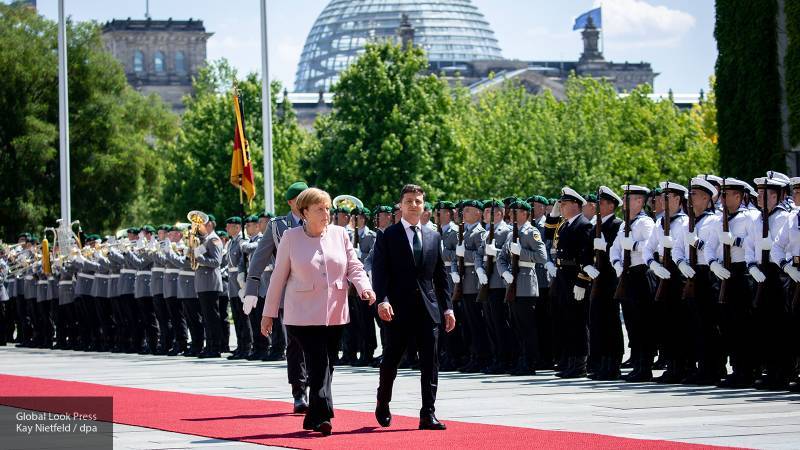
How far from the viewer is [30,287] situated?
3256cm

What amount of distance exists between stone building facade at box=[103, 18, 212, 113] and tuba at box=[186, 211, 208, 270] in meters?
125

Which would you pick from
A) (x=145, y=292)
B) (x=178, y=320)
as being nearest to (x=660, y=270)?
(x=178, y=320)

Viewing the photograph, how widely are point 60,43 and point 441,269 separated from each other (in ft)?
86.2

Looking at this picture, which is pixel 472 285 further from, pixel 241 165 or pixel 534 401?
pixel 241 165

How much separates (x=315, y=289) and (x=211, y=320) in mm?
12835

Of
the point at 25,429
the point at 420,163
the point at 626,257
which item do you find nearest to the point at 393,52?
the point at 420,163

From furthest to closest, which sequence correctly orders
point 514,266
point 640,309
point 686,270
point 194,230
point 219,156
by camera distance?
point 219,156
point 194,230
point 514,266
point 640,309
point 686,270

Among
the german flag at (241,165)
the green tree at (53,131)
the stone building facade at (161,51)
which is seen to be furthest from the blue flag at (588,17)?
the german flag at (241,165)

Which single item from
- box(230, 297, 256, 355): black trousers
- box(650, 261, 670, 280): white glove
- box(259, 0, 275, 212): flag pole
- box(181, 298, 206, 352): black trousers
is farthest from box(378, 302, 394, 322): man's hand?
box(259, 0, 275, 212): flag pole

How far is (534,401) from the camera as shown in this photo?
15.1 meters

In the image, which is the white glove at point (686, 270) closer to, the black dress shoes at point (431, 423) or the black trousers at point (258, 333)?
the black dress shoes at point (431, 423)

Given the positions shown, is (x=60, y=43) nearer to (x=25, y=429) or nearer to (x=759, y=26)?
(x=759, y=26)

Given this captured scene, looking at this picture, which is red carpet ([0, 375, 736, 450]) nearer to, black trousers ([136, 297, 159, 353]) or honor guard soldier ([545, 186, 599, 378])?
honor guard soldier ([545, 186, 599, 378])

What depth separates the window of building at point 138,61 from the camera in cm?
15138
